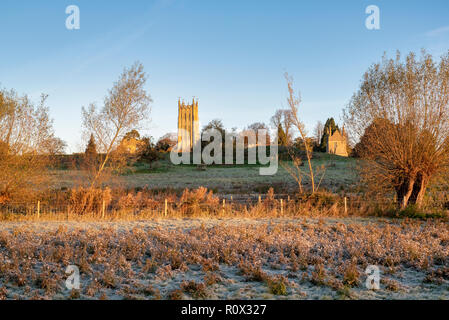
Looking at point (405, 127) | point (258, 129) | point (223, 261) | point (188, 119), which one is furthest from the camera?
point (188, 119)

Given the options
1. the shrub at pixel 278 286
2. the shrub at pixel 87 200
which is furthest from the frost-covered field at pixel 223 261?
the shrub at pixel 87 200

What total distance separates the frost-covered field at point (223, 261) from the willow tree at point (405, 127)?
3882mm

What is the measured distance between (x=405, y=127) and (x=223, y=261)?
11211 mm

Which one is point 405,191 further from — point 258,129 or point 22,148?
point 258,129

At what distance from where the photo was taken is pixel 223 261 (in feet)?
26.8

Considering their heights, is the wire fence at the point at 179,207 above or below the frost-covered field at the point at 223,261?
above

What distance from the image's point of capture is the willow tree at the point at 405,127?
47.0 feet

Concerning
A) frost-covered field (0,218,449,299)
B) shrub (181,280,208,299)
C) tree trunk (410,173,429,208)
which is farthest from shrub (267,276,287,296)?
tree trunk (410,173,429,208)

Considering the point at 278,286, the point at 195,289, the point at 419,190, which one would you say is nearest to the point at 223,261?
the point at 195,289

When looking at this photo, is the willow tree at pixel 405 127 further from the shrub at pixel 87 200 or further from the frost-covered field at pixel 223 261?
the shrub at pixel 87 200

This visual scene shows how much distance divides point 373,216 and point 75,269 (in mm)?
13226

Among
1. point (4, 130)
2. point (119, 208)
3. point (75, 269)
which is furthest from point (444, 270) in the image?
point (4, 130)

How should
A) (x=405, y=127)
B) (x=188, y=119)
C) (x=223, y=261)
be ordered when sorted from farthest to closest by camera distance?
(x=188, y=119)
(x=405, y=127)
(x=223, y=261)
